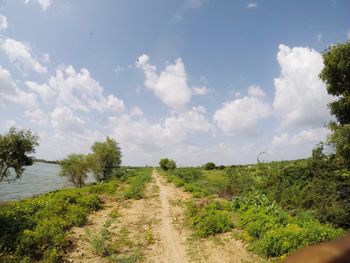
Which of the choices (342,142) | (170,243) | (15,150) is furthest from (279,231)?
(15,150)

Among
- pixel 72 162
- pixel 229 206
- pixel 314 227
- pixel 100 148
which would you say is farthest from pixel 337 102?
pixel 100 148

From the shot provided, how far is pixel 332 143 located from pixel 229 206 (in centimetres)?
755

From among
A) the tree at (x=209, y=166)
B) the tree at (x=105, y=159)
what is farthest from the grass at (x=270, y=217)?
the tree at (x=209, y=166)

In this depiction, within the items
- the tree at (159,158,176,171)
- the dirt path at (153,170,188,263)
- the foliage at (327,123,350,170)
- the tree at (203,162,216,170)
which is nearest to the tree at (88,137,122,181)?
the tree at (159,158,176,171)

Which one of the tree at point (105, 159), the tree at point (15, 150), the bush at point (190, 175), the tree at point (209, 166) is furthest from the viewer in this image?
the tree at point (209, 166)

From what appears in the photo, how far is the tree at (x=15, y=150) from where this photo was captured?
102 feet

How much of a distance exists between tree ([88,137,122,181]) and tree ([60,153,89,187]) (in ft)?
9.35

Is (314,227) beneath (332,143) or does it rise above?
beneath

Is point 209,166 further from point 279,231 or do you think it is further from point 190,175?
point 279,231

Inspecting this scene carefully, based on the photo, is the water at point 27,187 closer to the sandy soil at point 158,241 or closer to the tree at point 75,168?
the tree at point 75,168

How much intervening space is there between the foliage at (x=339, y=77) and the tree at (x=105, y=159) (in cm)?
4184

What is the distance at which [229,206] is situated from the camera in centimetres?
1677

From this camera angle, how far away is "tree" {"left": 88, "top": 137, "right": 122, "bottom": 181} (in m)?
56.2

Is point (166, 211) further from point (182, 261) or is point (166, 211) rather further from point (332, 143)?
point (332, 143)
